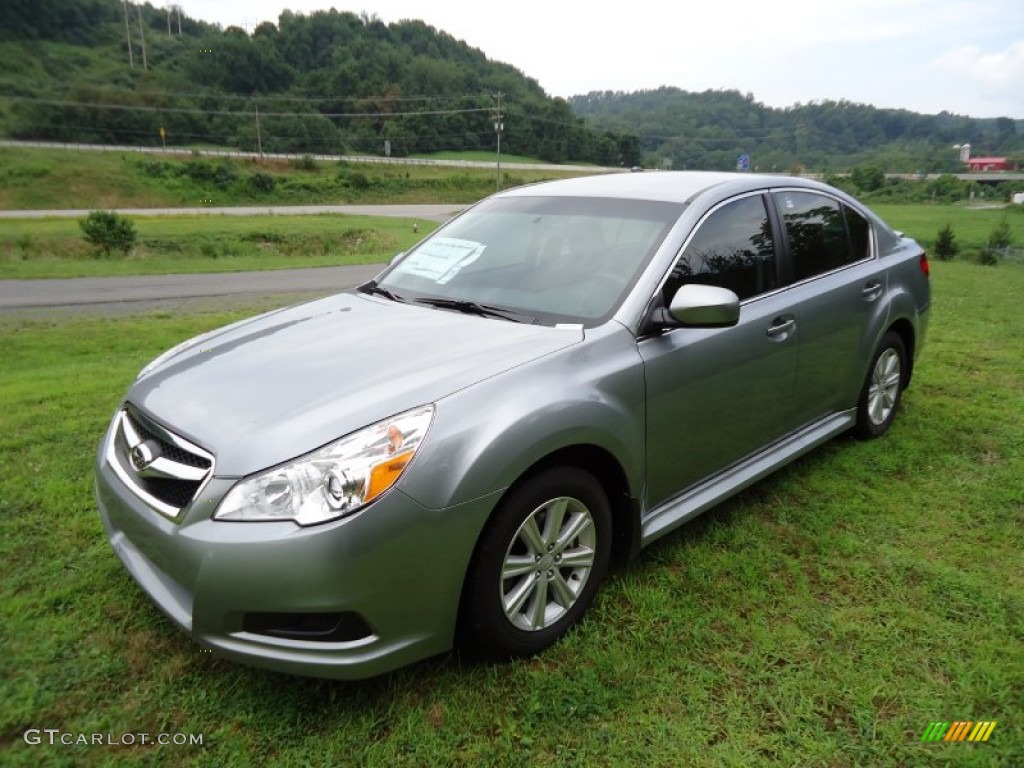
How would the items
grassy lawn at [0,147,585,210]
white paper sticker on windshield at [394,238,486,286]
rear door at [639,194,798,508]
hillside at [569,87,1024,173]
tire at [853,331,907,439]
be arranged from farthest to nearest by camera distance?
hillside at [569,87,1024,173] → grassy lawn at [0,147,585,210] → tire at [853,331,907,439] → white paper sticker on windshield at [394,238,486,286] → rear door at [639,194,798,508]

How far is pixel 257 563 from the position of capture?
1917mm

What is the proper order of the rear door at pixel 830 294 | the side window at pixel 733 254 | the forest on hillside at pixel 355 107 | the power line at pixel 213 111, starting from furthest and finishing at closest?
1. the forest on hillside at pixel 355 107
2. the power line at pixel 213 111
3. the rear door at pixel 830 294
4. the side window at pixel 733 254

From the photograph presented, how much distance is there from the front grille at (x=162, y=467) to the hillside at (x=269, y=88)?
7667 centimetres

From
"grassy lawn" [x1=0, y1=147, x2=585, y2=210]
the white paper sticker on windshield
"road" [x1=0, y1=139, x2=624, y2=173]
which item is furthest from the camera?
"road" [x1=0, y1=139, x2=624, y2=173]

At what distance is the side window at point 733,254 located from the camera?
9.61ft

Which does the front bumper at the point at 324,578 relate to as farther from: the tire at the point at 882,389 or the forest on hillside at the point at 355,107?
the forest on hillside at the point at 355,107

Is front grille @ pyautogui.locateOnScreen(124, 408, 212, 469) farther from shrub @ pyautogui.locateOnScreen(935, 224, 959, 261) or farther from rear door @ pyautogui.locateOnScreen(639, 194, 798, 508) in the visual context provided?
shrub @ pyautogui.locateOnScreen(935, 224, 959, 261)

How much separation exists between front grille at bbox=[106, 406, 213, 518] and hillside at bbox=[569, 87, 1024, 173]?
252ft

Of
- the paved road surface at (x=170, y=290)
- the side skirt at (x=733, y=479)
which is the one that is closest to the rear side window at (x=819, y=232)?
the side skirt at (x=733, y=479)

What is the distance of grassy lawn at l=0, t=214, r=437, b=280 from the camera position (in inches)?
663

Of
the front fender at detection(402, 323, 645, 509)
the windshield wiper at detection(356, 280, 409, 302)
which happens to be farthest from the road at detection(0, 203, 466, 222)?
the front fender at detection(402, 323, 645, 509)

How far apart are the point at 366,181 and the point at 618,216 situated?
2238 inches

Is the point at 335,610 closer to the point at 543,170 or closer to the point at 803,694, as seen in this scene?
the point at 803,694

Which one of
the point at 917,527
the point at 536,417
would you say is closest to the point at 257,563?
the point at 536,417
